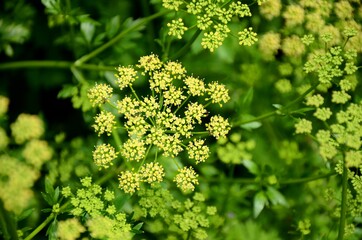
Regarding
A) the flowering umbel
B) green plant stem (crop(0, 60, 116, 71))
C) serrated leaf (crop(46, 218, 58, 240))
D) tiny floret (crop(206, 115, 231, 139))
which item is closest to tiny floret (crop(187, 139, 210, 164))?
the flowering umbel

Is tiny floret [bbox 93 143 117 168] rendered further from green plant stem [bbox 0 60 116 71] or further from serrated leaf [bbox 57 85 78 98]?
green plant stem [bbox 0 60 116 71]

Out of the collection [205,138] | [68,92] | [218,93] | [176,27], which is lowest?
[205,138]

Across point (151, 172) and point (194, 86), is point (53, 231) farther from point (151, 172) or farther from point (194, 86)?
point (194, 86)

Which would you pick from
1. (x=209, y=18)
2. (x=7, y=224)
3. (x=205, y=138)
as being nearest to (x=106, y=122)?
(x=7, y=224)

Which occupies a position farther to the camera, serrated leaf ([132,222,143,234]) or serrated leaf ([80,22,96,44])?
serrated leaf ([80,22,96,44])

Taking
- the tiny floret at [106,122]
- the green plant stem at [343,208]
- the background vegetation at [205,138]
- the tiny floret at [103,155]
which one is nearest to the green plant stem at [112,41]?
the background vegetation at [205,138]

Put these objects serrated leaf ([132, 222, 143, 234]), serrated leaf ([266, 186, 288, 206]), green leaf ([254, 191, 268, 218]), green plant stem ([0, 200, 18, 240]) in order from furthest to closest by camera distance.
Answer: serrated leaf ([266, 186, 288, 206])
green leaf ([254, 191, 268, 218])
serrated leaf ([132, 222, 143, 234])
green plant stem ([0, 200, 18, 240])

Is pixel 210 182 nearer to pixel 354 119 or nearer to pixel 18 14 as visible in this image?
pixel 354 119

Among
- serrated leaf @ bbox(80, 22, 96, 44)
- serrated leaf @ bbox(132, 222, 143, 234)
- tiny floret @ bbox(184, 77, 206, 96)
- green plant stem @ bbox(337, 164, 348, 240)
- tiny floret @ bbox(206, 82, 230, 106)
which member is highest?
tiny floret @ bbox(184, 77, 206, 96)

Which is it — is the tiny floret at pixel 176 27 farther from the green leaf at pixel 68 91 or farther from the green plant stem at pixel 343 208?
the green plant stem at pixel 343 208
